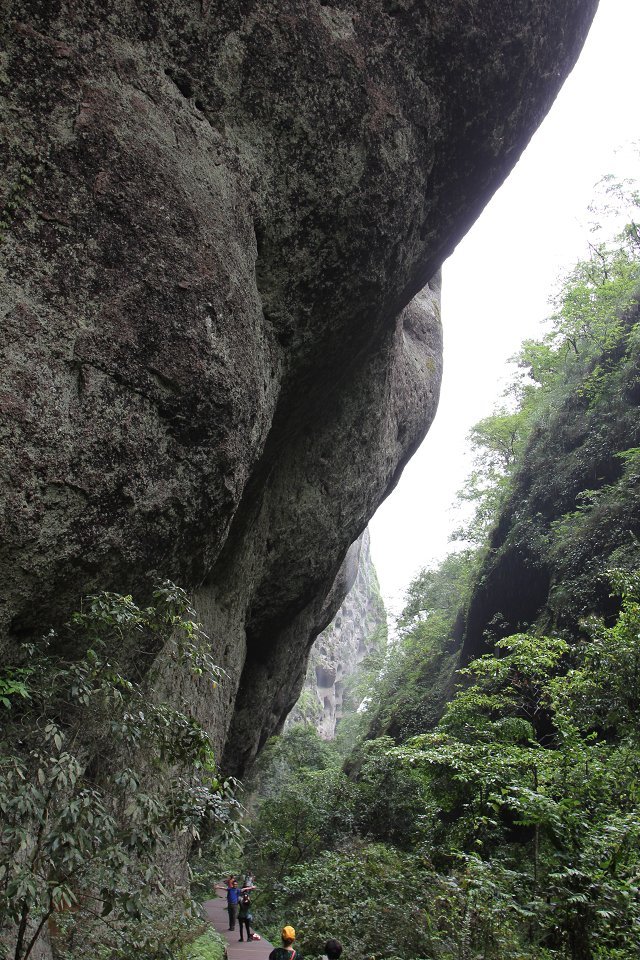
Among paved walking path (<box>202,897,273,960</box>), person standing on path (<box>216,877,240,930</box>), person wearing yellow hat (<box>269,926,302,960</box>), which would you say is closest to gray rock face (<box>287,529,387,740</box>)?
paved walking path (<box>202,897,273,960</box>)

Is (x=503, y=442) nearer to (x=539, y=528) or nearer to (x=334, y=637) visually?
(x=539, y=528)

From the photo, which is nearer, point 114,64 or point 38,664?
point 38,664

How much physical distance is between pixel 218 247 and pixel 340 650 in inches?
2336

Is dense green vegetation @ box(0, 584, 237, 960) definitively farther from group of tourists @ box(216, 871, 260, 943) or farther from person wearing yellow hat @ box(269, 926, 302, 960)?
group of tourists @ box(216, 871, 260, 943)

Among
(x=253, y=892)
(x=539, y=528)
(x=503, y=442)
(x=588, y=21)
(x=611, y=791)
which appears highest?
(x=503, y=442)

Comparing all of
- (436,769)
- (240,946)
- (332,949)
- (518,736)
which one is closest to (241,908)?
(240,946)

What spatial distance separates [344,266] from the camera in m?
7.09

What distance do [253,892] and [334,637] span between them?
146 feet

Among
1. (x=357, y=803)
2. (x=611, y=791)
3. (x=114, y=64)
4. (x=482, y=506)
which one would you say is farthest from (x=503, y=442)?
(x=114, y=64)

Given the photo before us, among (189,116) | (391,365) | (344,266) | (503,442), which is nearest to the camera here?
(189,116)

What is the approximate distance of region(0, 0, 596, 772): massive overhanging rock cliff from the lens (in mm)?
4223

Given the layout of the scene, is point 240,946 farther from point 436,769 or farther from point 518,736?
point 518,736

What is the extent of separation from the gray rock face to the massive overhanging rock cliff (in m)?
31.2

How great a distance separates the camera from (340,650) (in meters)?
61.4
